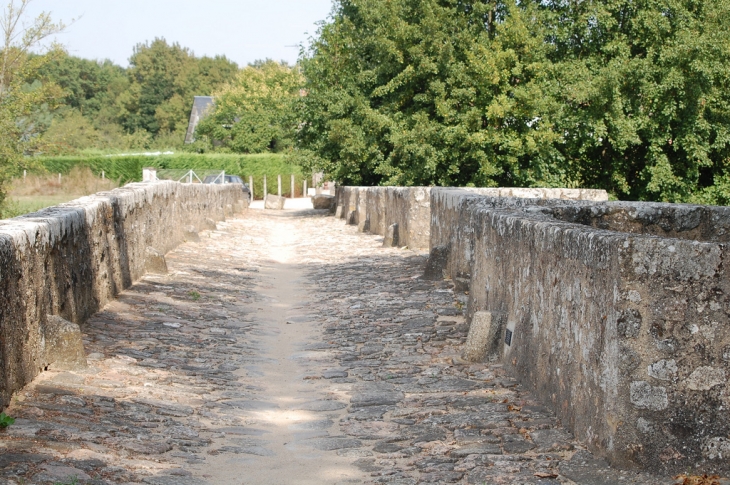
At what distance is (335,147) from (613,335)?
27372 millimetres

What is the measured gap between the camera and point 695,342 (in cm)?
442

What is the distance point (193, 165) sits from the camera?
51094 mm

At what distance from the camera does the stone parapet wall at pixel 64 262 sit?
18.2ft

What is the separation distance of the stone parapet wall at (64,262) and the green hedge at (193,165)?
36.7 meters

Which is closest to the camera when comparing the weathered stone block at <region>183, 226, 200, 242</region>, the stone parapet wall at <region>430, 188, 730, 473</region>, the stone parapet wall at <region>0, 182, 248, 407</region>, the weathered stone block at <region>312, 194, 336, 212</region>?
the stone parapet wall at <region>430, 188, 730, 473</region>

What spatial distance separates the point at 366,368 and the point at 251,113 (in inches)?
2167

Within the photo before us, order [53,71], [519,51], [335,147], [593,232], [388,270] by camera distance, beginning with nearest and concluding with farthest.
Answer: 1. [593,232]
2. [388,270]
3. [519,51]
4. [335,147]
5. [53,71]

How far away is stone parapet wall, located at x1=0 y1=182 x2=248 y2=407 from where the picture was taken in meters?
5.55

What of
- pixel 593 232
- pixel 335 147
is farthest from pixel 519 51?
pixel 593 232

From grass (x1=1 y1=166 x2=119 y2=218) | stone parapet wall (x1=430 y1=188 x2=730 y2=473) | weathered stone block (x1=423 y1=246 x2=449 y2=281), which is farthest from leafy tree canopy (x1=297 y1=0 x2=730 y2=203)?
stone parapet wall (x1=430 y1=188 x2=730 y2=473)

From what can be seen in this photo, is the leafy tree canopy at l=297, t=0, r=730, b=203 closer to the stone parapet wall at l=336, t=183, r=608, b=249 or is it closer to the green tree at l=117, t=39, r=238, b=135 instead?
the stone parapet wall at l=336, t=183, r=608, b=249

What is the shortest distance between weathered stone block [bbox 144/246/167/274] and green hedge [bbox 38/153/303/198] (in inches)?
1494

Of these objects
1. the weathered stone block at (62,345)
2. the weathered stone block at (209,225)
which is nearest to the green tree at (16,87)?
the weathered stone block at (209,225)

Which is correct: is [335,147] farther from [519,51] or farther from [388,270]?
[388,270]
